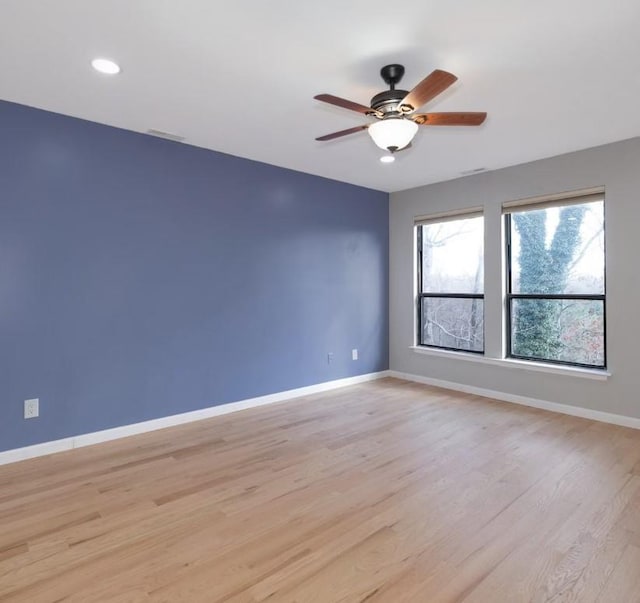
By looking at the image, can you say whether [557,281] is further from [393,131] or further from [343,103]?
[343,103]

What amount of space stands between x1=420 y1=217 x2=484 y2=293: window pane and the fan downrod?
2.70 m

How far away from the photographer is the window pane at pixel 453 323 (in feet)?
15.8

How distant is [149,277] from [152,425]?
4.22 ft

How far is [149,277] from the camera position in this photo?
3553 millimetres

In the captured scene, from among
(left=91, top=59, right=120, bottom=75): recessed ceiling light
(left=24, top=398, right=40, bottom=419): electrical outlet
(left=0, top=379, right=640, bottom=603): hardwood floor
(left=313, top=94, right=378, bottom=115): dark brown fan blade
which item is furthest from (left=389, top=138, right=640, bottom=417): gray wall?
(left=24, top=398, right=40, bottom=419): electrical outlet

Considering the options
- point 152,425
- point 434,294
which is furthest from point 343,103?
point 434,294

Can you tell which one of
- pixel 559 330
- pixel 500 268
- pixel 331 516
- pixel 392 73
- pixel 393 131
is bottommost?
pixel 331 516

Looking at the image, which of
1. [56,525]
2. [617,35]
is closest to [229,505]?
[56,525]

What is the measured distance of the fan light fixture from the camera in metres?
2.35

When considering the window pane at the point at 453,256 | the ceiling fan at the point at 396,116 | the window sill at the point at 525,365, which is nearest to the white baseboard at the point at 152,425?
the window sill at the point at 525,365

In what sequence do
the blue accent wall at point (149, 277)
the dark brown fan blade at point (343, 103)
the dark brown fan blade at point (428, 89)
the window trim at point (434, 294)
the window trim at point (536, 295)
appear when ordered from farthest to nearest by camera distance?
1. the window trim at point (434, 294)
2. the window trim at point (536, 295)
3. the blue accent wall at point (149, 277)
4. the dark brown fan blade at point (343, 103)
5. the dark brown fan blade at point (428, 89)

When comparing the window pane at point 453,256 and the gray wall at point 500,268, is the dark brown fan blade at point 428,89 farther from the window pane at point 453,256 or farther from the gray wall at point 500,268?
the window pane at point 453,256

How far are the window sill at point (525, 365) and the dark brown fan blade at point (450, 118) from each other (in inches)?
110

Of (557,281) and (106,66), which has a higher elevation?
(106,66)
